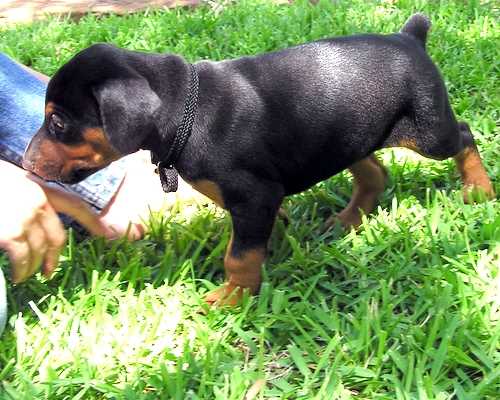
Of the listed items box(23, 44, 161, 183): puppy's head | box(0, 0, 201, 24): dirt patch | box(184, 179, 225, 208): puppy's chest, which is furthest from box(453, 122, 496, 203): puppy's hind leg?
box(0, 0, 201, 24): dirt patch

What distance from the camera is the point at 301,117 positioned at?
2.81 metres

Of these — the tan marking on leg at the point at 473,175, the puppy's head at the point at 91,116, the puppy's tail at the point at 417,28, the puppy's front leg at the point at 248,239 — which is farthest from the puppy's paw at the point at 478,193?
the puppy's head at the point at 91,116

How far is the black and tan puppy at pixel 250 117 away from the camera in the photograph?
2576 millimetres

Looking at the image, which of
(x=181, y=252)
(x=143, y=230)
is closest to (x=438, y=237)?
(x=181, y=252)

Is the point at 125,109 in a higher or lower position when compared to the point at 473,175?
higher

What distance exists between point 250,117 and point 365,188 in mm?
797

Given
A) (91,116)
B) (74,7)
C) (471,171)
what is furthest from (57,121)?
(74,7)

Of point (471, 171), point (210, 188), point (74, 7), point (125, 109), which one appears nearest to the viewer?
point (125, 109)

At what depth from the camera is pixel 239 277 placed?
275 cm

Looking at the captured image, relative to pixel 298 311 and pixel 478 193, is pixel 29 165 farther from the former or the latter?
pixel 478 193

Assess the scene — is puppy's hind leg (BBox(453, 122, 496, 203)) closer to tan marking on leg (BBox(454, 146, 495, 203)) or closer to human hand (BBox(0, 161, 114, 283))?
tan marking on leg (BBox(454, 146, 495, 203))

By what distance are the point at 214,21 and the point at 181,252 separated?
277cm

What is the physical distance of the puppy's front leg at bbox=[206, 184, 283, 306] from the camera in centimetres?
270

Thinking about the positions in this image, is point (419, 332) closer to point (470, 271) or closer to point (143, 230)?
point (470, 271)
